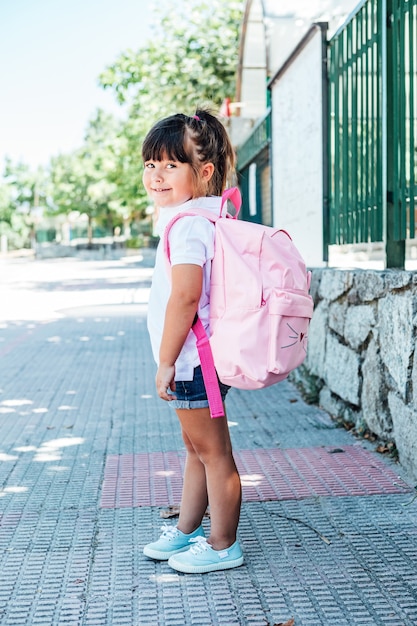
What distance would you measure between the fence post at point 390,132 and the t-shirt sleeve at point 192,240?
2.26 metres

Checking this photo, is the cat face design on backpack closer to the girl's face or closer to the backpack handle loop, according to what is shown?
the backpack handle loop

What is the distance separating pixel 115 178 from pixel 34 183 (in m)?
38.1

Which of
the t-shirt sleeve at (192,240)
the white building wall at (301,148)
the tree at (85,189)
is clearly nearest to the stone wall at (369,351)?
the white building wall at (301,148)

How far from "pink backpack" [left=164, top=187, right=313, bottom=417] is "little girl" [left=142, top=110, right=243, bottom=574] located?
6 cm

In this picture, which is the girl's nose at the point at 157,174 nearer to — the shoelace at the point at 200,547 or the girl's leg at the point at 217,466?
the girl's leg at the point at 217,466

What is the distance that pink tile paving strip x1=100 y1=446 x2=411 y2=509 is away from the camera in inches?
158

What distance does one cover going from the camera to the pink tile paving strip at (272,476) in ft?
13.2

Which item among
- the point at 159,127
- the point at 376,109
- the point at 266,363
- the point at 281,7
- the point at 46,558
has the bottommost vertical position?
the point at 46,558

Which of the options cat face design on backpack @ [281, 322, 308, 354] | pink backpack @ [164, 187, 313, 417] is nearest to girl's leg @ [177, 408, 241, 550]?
pink backpack @ [164, 187, 313, 417]

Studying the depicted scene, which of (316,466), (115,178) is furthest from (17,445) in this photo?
(115,178)

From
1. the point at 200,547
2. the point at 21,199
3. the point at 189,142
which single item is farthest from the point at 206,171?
the point at 21,199

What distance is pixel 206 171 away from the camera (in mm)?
3002

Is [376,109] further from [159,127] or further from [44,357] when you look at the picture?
[44,357]

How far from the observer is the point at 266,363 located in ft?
9.10
